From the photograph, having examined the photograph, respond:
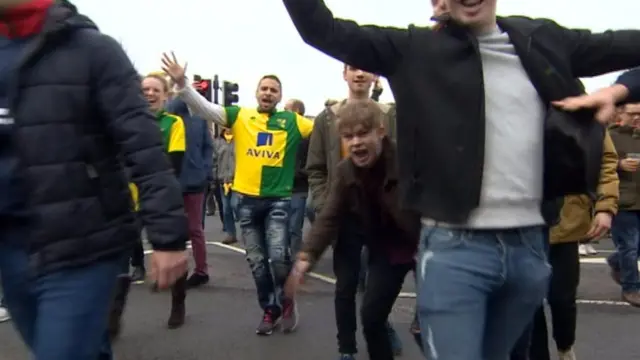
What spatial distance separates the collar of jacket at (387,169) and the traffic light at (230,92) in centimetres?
1679

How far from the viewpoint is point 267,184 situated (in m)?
6.69

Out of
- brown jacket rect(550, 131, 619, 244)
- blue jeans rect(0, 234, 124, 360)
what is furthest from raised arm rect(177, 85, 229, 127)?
blue jeans rect(0, 234, 124, 360)

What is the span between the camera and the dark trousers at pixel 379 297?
4.68m


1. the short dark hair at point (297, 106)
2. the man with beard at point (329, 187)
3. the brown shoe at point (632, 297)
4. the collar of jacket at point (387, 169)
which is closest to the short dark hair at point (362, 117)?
the collar of jacket at point (387, 169)

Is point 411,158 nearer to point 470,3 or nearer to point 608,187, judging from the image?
point 470,3

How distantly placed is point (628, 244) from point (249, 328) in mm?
3424

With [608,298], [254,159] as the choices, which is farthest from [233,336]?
[608,298]

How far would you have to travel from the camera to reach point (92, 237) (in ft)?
9.29

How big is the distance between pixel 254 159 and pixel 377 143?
98.6 inches

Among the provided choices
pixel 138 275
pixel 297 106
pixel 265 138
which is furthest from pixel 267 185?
pixel 297 106

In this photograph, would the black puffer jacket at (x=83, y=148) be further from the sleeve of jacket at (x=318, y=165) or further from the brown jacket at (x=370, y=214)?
the sleeve of jacket at (x=318, y=165)

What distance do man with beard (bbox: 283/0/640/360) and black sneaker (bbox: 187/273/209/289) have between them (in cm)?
613

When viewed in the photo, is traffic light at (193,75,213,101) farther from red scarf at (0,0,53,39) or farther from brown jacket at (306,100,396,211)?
red scarf at (0,0,53,39)

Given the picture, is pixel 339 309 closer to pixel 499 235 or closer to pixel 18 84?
pixel 499 235
